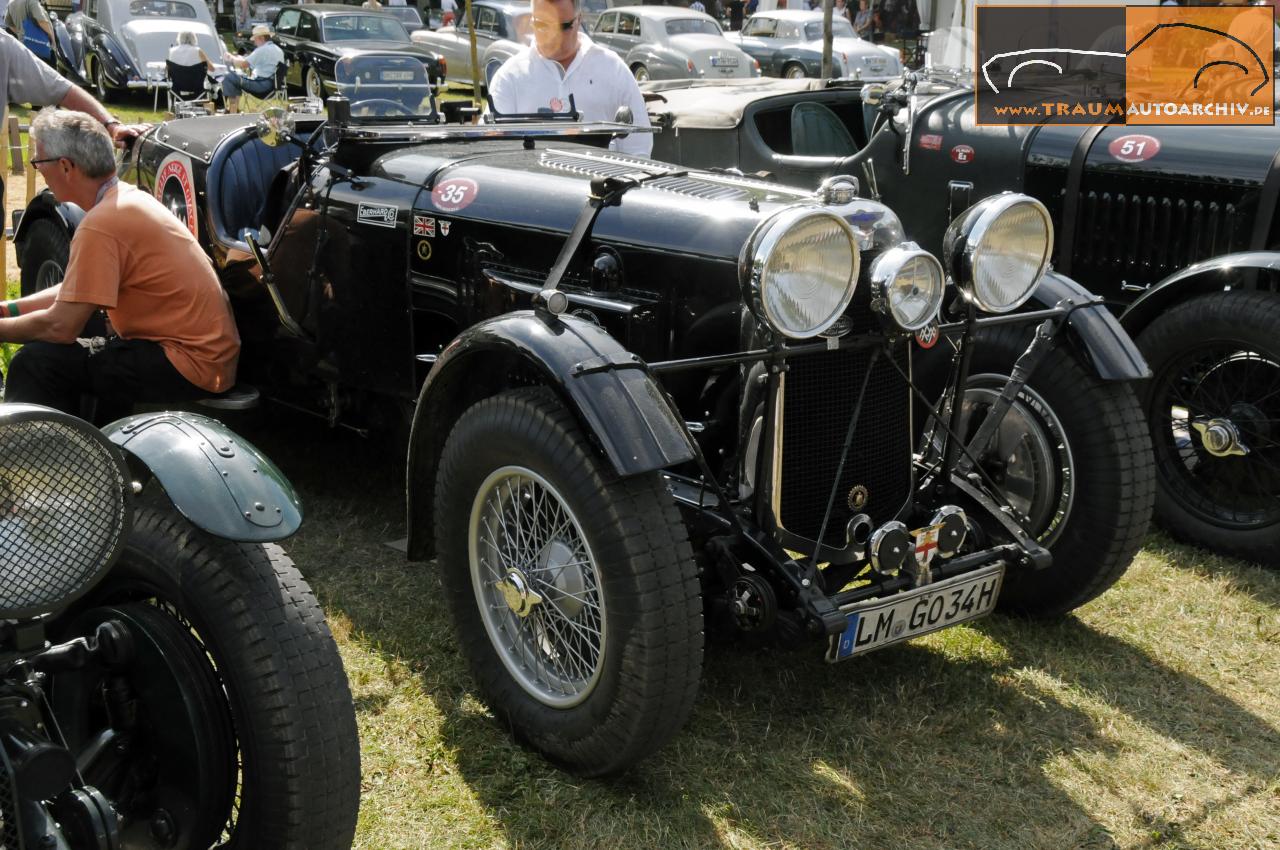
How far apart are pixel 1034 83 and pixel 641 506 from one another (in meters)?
→ 3.97

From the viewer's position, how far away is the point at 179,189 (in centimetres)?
507

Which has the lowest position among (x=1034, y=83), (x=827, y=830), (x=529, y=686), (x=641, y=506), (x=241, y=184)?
(x=827, y=830)

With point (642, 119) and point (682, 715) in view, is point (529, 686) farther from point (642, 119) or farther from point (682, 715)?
point (642, 119)

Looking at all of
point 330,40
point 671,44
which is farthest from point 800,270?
point 671,44

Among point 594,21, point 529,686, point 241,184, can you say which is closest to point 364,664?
point 529,686

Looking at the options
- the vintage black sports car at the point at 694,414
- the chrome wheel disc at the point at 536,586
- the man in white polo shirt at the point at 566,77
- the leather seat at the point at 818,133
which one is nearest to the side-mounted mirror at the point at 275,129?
the vintage black sports car at the point at 694,414

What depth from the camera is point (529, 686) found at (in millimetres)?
3121

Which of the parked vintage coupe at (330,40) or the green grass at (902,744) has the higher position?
the parked vintage coupe at (330,40)

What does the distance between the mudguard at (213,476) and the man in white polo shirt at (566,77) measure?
3125 mm

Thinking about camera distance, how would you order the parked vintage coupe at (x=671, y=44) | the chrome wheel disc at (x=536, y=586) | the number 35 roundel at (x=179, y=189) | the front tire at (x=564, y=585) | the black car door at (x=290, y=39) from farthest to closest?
the parked vintage coupe at (x=671, y=44) < the black car door at (x=290, y=39) < the number 35 roundel at (x=179, y=189) < the chrome wheel disc at (x=536, y=586) < the front tire at (x=564, y=585)

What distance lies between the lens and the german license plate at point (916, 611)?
2.92m

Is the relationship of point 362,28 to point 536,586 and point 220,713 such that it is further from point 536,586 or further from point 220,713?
point 220,713

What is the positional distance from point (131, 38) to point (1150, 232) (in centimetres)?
1848

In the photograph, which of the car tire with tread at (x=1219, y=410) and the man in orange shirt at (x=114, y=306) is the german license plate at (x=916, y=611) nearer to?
the car tire with tread at (x=1219, y=410)
